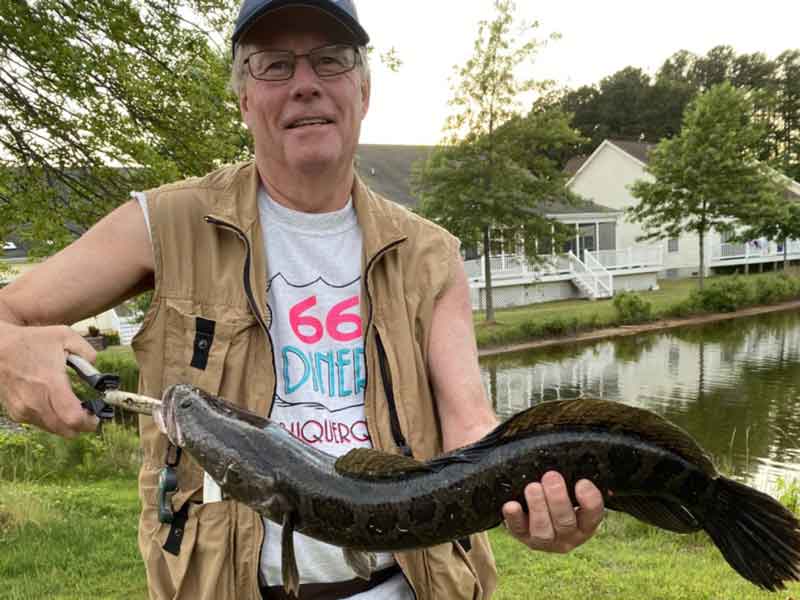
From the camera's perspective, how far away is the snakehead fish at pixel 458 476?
2064 mm

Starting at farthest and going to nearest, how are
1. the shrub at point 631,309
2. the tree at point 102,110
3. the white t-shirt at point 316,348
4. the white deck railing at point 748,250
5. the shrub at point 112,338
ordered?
the white deck railing at point 748,250 < the shrub at point 112,338 < the shrub at point 631,309 < the tree at point 102,110 < the white t-shirt at point 316,348

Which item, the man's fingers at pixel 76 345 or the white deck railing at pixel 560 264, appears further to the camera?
the white deck railing at pixel 560 264

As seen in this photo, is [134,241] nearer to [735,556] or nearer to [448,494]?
[448,494]

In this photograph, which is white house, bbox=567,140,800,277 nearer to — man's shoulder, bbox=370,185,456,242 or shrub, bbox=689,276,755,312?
shrub, bbox=689,276,755,312

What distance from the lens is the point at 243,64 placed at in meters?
2.43

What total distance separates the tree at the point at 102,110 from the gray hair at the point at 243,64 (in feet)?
17.0

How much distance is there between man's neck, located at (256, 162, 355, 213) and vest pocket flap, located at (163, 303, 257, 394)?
19.2 inches

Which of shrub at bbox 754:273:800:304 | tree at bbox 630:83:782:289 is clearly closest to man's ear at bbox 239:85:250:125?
tree at bbox 630:83:782:289

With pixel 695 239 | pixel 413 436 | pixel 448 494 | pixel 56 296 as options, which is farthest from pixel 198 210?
pixel 695 239

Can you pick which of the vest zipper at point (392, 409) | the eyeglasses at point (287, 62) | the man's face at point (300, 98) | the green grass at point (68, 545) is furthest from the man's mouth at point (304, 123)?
the green grass at point (68, 545)

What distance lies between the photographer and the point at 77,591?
18.7 feet

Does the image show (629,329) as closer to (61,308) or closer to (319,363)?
(319,363)

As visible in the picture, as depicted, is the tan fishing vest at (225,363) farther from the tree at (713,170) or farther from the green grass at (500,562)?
the tree at (713,170)

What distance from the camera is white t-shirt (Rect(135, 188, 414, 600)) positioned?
2279 mm
